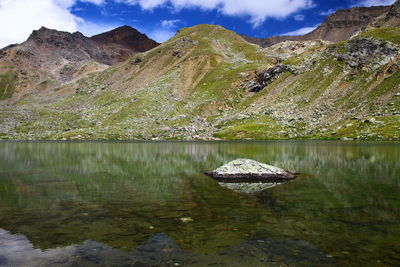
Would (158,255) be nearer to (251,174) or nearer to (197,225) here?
(197,225)

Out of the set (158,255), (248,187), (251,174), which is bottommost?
(248,187)

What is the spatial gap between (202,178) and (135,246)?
2137cm

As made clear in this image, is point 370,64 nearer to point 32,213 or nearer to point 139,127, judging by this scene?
point 139,127

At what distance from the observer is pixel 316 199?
23.8 metres

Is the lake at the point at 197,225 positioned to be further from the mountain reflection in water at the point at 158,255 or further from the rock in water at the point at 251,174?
the rock in water at the point at 251,174

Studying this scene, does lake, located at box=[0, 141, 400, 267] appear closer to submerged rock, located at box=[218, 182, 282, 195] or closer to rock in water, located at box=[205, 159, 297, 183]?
submerged rock, located at box=[218, 182, 282, 195]

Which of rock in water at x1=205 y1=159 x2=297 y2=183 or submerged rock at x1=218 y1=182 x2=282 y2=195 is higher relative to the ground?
rock in water at x1=205 y1=159 x2=297 y2=183

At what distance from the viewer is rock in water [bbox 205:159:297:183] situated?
33.9 m

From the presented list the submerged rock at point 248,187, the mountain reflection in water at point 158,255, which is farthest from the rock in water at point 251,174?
the mountain reflection in water at point 158,255

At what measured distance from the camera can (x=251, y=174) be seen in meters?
34.4

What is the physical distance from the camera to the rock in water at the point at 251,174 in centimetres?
3391

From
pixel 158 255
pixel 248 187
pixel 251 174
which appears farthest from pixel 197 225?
pixel 251 174

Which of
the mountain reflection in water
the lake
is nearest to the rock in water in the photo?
the lake

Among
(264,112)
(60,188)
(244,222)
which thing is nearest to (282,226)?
(244,222)
